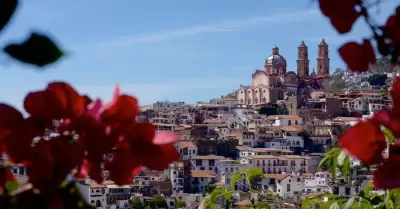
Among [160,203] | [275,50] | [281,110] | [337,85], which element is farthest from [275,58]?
[160,203]

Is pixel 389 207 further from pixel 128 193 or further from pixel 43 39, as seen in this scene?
pixel 128 193

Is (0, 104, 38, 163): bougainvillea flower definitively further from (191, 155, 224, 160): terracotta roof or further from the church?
the church

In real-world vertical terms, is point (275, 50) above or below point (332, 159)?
above

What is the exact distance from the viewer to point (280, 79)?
117 feet

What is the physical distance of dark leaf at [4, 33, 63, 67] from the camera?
306 millimetres

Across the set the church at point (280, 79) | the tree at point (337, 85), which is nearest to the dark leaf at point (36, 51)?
the church at point (280, 79)

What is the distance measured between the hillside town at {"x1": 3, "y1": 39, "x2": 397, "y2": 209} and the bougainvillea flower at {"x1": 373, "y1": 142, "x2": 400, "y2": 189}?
15612 millimetres

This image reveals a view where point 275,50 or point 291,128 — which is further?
point 275,50

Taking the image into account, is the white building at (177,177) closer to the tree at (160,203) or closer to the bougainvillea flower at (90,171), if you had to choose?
the tree at (160,203)

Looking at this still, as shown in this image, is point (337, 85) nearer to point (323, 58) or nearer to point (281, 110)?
point (323, 58)

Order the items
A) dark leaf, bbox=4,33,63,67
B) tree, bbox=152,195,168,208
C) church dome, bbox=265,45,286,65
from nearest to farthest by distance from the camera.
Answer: dark leaf, bbox=4,33,63,67 → tree, bbox=152,195,168,208 → church dome, bbox=265,45,286,65

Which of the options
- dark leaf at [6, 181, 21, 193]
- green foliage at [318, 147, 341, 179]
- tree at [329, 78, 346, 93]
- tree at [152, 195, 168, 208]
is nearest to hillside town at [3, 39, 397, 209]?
tree at [329, 78, 346, 93]

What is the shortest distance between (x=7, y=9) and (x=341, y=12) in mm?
155

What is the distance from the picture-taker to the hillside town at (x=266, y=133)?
68.0 feet
